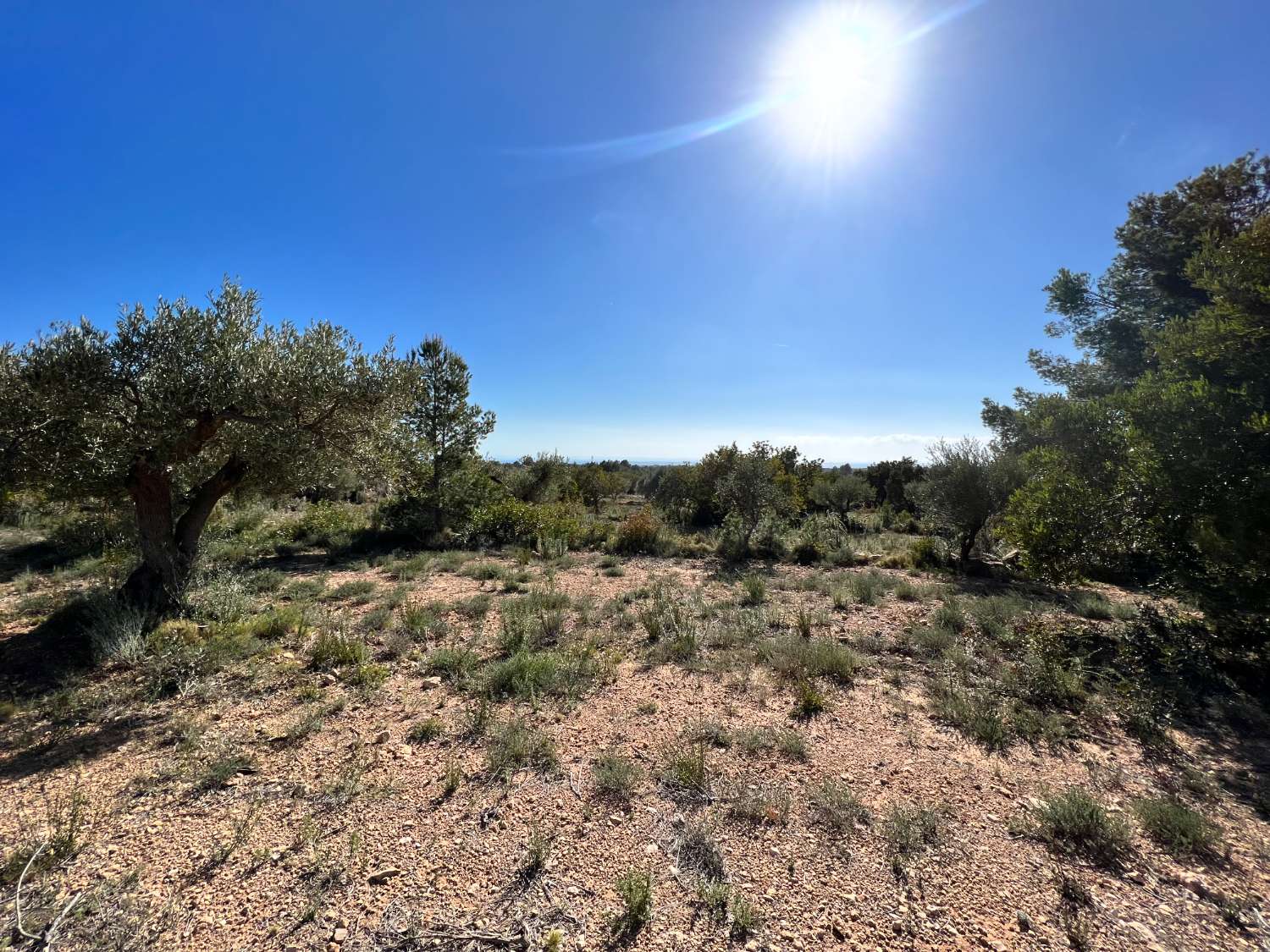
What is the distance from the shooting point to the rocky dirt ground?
2.50m

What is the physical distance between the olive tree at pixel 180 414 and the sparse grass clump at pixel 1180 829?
9712 millimetres

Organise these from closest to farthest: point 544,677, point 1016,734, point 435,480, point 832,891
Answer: point 832,891 < point 1016,734 < point 544,677 < point 435,480

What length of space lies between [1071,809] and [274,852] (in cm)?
552

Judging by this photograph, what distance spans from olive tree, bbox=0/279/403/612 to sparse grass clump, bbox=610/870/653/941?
7014mm

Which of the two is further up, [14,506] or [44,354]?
[44,354]

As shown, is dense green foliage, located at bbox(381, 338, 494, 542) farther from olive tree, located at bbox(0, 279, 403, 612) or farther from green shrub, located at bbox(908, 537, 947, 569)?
green shrub, located at bbox(908, 537, 947, 569)

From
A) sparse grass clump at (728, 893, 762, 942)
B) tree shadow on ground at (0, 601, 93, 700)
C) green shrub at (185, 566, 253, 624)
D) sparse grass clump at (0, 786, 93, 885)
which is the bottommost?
sparse grass clump at (728, 893, 762, 942)

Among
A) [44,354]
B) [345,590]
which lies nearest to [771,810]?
[345,590]

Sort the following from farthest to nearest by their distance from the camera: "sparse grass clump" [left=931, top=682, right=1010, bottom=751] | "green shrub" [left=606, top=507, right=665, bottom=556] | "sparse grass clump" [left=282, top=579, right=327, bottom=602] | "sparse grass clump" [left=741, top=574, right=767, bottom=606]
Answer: "green shrub" [left=606, top=507, right=665, bottom=556], "sparse grass clump" [left=741, top=574, right=767, bottom=606], "sparse grass clump" [left=282, top=579, right=327, bottom=602], "sparse grass clump" [left=931, top=682, right=1010, bottom=751]

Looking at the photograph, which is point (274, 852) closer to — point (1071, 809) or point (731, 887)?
point (731, 887)

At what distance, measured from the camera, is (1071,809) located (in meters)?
3.26

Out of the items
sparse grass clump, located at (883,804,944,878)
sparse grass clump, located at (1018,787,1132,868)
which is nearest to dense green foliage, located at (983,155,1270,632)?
sparse grass clump, located at (1018,787,1132,868)

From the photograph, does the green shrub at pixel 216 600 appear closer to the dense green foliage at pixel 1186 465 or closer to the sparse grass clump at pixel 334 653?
the sparse grass clump at pixel 334 653

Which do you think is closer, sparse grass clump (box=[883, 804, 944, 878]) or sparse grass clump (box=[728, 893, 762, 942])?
sparse grass clump (box=[728, 893, 762, 942])
